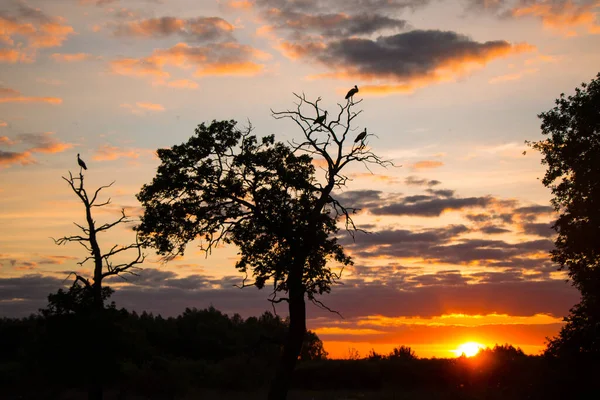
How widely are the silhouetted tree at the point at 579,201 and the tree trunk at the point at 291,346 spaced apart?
12144 millimetres

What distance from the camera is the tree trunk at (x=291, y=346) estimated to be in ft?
85.6

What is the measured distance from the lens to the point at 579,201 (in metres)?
30.2

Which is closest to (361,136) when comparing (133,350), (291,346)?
(291,346)

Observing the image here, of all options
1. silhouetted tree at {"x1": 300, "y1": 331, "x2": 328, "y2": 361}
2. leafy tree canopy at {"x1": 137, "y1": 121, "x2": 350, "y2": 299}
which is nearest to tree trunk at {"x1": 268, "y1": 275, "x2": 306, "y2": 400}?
leafy tree canopy at {"x1": 137, "y1": 121, "x2": 350, "y2": 299}

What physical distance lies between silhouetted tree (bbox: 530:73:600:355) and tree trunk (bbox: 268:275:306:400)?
1214 centimetres

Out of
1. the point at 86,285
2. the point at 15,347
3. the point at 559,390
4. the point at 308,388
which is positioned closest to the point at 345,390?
the point at 308,388

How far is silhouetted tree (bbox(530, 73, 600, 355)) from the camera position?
93.1 feet

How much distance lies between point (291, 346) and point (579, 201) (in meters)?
15.6

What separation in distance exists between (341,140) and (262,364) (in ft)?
82.7

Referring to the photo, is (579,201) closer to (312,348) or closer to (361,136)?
(361,136)

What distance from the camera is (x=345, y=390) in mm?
41656

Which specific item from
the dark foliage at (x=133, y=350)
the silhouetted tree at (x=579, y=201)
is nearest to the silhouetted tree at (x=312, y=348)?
the dark foliage at (x=133, y=350)

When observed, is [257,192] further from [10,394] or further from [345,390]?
[10,394]

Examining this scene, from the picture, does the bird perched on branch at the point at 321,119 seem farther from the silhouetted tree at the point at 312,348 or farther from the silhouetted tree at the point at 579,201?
the silhouetted tree at the point at 312,348
